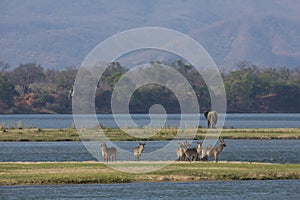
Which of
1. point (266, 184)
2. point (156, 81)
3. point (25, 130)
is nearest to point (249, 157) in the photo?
point (266, 184)

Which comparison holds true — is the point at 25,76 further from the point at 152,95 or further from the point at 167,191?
the point at 167,191

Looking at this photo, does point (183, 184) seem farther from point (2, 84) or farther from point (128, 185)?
point (2, 84)

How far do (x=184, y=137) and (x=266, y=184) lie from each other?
2711cm

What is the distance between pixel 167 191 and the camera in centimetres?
3119

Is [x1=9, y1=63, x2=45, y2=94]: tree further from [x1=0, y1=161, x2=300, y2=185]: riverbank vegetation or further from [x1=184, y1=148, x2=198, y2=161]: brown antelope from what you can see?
[x1=0, y1=161, x2=300, y2=185]: riverbank vegetation

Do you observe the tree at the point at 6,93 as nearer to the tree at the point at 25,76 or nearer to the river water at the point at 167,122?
the tree at the point at 25,76

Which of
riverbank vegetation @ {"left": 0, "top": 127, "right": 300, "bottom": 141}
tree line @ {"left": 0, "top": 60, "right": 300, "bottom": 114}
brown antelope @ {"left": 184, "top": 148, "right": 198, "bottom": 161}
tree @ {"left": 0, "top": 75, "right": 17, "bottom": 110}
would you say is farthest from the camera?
tree line @ {"left": 0, "top": 60, "right": 300, "bottom": 114}

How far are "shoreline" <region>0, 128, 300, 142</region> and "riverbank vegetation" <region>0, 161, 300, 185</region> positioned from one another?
69.7 feet

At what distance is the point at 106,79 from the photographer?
493 feet

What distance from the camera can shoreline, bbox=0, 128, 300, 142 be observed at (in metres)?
59.2

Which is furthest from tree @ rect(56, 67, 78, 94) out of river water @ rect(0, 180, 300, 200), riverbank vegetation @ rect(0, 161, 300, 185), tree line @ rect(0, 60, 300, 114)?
river water @ rect(0, 180, 300, 200)

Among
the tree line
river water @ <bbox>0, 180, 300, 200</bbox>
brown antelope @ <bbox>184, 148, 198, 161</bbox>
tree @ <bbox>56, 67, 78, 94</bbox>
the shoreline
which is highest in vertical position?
tree @ <bbox>56, 67, 78, 94</bbox>

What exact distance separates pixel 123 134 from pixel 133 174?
28.9 m

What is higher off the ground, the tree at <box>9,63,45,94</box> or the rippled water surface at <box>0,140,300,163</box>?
the tree at <box>9,63,45,94</box>
